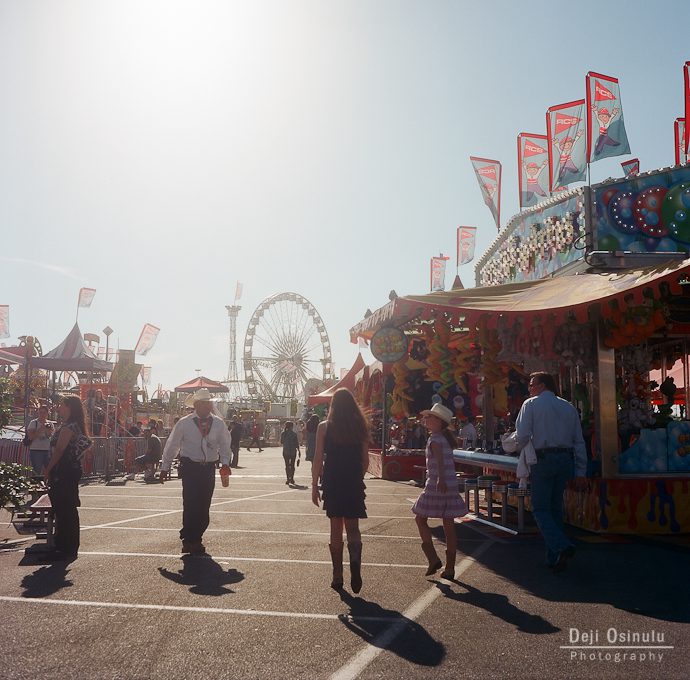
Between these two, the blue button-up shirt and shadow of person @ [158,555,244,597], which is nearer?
shadow of person @ [158,555,244,597]

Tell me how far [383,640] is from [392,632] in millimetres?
212

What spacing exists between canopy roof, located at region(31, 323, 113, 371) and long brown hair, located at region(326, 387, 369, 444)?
21.5m

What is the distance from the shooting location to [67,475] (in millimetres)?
8031

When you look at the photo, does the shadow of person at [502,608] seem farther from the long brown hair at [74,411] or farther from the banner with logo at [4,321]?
the banner with logo at [4,321]

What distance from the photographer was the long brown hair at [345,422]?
6.52 m

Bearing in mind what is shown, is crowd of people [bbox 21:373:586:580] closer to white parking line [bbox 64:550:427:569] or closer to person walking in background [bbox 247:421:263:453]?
white parking line [bbox 64:550:427:569]

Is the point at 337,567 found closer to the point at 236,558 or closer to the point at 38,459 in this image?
the point at 236,558

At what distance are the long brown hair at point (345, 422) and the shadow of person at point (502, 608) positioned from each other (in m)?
1.44

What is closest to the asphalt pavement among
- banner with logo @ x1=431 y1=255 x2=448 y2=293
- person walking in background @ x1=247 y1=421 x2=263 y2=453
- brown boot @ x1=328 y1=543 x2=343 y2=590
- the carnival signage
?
brown boot @ x1=328 y1=543 x2=343 y2=590

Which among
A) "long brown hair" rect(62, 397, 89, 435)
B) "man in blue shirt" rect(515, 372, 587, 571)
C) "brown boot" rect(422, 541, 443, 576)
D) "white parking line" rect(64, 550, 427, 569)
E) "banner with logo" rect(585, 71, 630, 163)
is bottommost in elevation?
"white parking line" rect(64, 550, 427, 569)

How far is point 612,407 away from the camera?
9766 millimetres

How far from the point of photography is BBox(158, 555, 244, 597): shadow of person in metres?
6.20

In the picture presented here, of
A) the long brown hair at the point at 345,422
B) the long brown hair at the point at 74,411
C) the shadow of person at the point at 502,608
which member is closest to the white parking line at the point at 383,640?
the shadow of person at the point at 502,608

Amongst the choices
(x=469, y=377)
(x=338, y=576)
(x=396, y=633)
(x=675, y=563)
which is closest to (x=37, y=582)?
(x=338, y=576)
